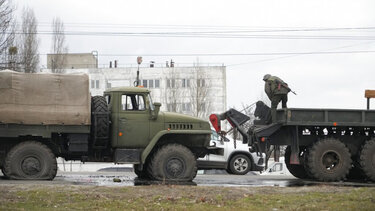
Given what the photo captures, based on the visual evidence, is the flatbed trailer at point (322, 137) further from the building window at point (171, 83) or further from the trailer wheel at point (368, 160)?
the building window at point (171, 83)

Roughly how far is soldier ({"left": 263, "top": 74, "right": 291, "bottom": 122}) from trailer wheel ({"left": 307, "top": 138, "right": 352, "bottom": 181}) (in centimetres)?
146

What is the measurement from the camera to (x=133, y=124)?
15.6m

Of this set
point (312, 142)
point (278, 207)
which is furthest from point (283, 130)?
point (278, 207)

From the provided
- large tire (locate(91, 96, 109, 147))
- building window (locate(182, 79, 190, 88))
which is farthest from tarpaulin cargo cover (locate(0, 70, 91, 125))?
building window (locate(182, 79, 190, 88))

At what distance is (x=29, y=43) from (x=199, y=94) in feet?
63.3

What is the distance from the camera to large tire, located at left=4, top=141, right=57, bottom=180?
1471 cm

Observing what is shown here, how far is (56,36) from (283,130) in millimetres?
36702

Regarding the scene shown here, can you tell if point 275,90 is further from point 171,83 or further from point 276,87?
point 171,83

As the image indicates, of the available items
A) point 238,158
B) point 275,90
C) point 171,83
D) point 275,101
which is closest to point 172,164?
point 275,101

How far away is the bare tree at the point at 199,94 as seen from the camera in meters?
56.5

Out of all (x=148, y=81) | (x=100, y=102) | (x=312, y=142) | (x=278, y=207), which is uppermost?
(x=148, y=81)

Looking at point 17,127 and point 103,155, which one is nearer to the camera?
point 17,127

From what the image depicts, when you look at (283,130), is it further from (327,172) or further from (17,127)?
(17,127)

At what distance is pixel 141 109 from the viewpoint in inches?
622
